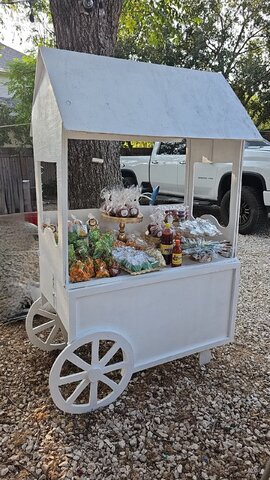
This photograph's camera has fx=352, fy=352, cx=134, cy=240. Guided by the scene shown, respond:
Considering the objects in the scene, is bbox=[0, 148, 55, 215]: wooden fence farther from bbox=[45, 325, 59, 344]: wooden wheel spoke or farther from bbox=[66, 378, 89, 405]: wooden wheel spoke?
bbox=[66, 378, 89, 405]: wooden wheel spoke

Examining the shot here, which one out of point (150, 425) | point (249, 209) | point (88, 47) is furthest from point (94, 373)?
point (249, 209)

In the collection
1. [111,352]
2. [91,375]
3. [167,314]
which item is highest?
[167,314]

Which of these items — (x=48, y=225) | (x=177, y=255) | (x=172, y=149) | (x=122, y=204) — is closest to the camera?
(x=177, y=255)

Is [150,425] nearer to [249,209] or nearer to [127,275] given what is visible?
[127,275]

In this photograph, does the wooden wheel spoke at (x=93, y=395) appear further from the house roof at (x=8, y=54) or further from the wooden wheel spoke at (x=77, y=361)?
the house roof at (x=8, y=54)

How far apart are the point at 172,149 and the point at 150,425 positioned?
6103 mm

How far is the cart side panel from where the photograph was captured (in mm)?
1886

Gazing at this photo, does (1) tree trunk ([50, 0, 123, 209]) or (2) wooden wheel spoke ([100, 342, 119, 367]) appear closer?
(2) wooden wheel spoke ([100, 342, 119, 367])

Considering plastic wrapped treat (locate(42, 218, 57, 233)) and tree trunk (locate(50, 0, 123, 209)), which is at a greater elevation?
tree trunk (locate(50, 0, 123, 209))

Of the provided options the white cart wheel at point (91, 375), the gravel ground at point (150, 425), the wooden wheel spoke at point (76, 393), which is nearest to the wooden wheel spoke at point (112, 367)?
the white cart wheel at point (91, 375)

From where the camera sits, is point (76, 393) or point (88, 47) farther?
point (88, 47)

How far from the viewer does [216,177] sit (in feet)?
20.8

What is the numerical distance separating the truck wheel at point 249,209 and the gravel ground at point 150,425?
3.79 meters

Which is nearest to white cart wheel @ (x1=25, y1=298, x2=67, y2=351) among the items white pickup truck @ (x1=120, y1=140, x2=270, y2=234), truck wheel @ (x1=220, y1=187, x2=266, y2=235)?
white pickup truck @ (x1=120, y1=140, x2=270, y2=234)
